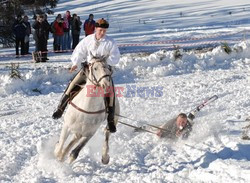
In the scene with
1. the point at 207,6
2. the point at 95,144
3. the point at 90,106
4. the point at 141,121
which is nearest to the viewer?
the point at 90,106

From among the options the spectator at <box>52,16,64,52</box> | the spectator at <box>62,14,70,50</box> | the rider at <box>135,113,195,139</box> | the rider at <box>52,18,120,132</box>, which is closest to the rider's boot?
the rider at <box>52,18,120,132</box>

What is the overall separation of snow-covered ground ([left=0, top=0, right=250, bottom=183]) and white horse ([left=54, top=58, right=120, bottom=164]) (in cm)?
31

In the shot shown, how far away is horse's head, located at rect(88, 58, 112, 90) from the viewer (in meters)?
6.34

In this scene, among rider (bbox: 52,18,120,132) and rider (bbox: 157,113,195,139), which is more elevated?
rider (bbox: 52,18,120,132)

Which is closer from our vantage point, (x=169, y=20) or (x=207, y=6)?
(x=169, y=20)

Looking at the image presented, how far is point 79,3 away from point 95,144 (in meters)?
33.9

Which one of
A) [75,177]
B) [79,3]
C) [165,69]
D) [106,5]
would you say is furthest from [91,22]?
[79,3]

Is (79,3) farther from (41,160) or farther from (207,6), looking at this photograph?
(41,160)

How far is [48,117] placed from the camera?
1084cm

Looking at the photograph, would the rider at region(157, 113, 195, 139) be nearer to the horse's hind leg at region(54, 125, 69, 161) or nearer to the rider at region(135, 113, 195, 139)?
the rider at region(135, 113, 195, 139)

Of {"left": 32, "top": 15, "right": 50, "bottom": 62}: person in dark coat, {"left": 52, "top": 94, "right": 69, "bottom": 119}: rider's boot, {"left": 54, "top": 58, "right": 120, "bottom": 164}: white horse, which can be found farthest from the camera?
{"left": 32, "top": 15, "right": 50, "bottom": 62}: person in dark coat

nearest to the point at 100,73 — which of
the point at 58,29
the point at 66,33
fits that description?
the point at 58,29

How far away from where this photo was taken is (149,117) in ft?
36.5

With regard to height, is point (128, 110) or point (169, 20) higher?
point (169, 20)
